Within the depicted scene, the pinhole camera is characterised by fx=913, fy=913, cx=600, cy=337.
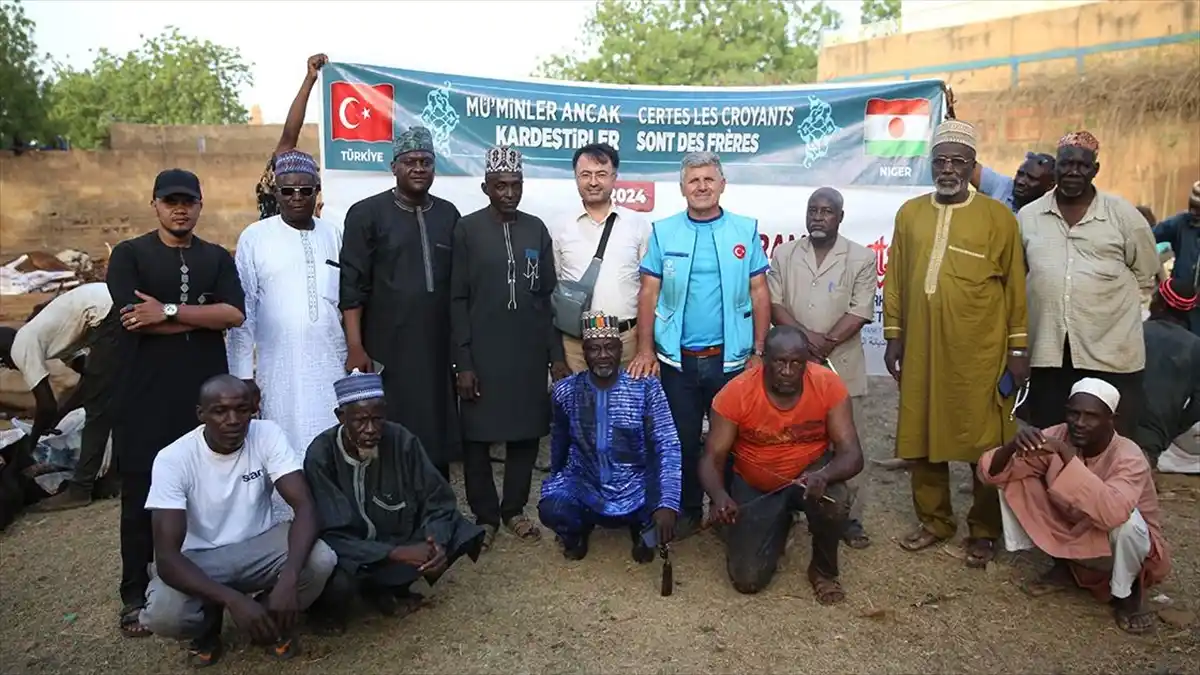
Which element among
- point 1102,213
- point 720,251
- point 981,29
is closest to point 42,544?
point 720,251

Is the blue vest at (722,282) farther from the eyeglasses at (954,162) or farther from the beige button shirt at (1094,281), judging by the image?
the beige button shirt at (1094,281)

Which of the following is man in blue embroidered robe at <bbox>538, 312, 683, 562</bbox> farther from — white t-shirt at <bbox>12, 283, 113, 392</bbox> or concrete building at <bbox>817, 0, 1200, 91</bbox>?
concrete building at <bbox>817, 0, 1200, 91</bbox>

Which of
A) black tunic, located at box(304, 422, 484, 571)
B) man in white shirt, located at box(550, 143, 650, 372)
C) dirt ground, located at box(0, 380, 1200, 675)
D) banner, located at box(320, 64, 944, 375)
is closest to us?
dirt ground, located at box(0, 380, 1200, 675)

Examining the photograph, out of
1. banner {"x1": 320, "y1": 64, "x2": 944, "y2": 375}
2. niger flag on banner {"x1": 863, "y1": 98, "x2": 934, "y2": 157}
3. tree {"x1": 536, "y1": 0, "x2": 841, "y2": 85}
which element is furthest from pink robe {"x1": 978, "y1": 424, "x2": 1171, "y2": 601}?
A: tree {"x1": 536, "y1": 0, "x2": 841, "y2": 85}

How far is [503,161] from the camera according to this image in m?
4.33

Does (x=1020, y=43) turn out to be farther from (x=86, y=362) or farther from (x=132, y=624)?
(x=132, y=624)

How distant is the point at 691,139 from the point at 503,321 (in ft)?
8.33

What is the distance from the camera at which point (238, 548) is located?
340cm

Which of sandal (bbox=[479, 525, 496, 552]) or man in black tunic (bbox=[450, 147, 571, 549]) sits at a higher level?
man in black tunic (bbox=[450, 147, 571, 549])

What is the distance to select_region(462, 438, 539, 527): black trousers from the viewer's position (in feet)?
15.0

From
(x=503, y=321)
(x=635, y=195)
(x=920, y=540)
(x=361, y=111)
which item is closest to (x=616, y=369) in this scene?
(x=503, y=321)

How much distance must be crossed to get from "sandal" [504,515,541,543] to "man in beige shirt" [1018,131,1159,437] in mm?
2623

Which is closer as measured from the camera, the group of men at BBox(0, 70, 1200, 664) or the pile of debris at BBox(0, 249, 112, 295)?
the group of men at BBox(0, 70, 1200, 664)

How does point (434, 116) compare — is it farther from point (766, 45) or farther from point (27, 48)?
point (766, 45)
